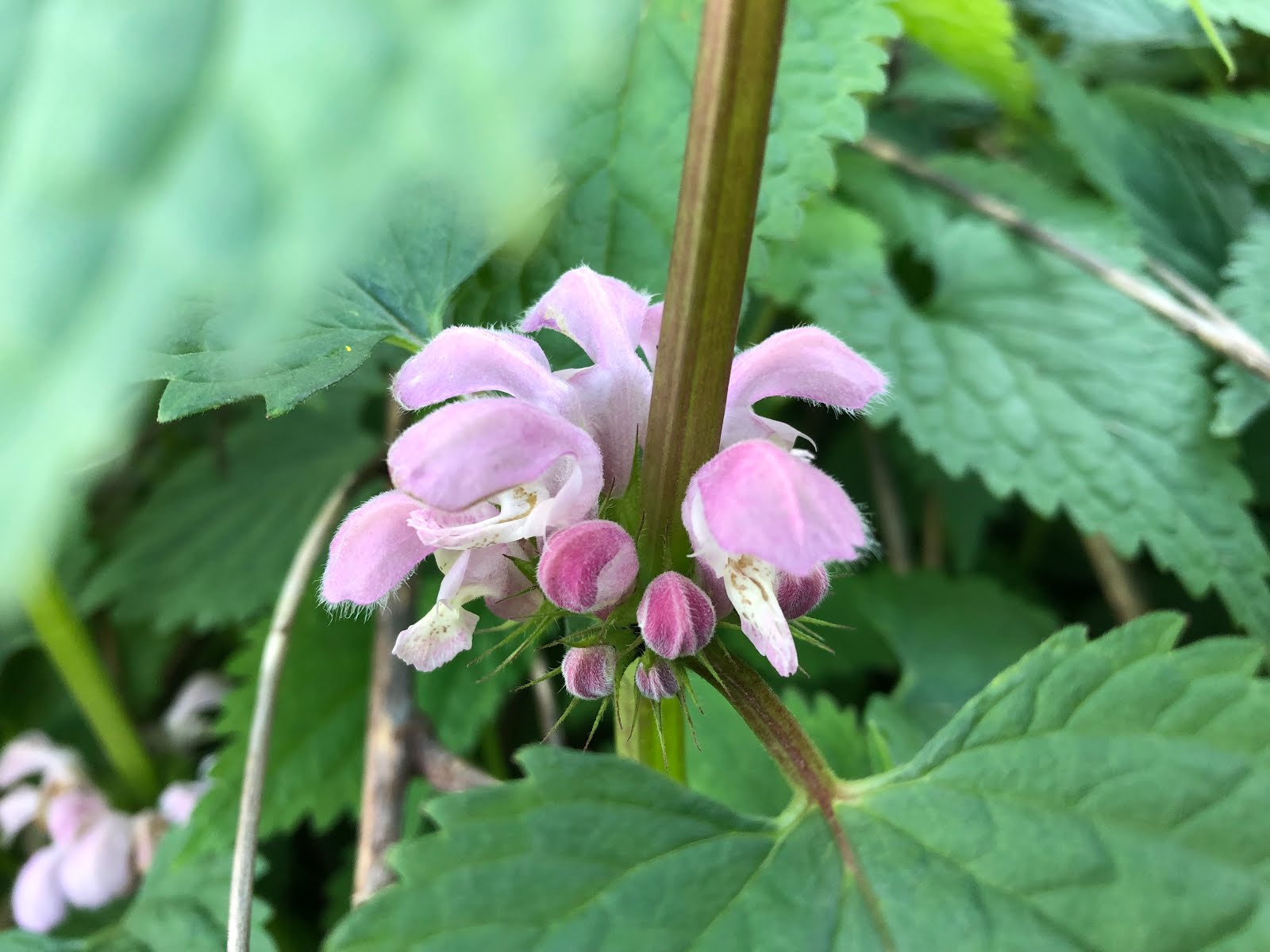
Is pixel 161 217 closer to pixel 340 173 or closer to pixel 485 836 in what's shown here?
pixel 340 173

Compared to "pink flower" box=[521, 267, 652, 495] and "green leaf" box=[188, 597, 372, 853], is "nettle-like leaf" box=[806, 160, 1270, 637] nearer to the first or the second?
"pink flower" box=[521, 267, 652, 495]

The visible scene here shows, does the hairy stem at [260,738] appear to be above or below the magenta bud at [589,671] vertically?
below

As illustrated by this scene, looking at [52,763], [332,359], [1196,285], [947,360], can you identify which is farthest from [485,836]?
[1196,285]

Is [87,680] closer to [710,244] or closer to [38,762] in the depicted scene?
[38,762]

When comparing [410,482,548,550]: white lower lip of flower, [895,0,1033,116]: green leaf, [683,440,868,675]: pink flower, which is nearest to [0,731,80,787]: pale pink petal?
[410,482,548,550]: white lower lip of flower

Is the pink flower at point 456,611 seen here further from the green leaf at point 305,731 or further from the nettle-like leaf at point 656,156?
the green leaf at point 305,731

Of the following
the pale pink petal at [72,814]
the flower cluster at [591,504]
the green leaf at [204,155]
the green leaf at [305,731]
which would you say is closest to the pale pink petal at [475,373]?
the flower cluster at [591,504]
